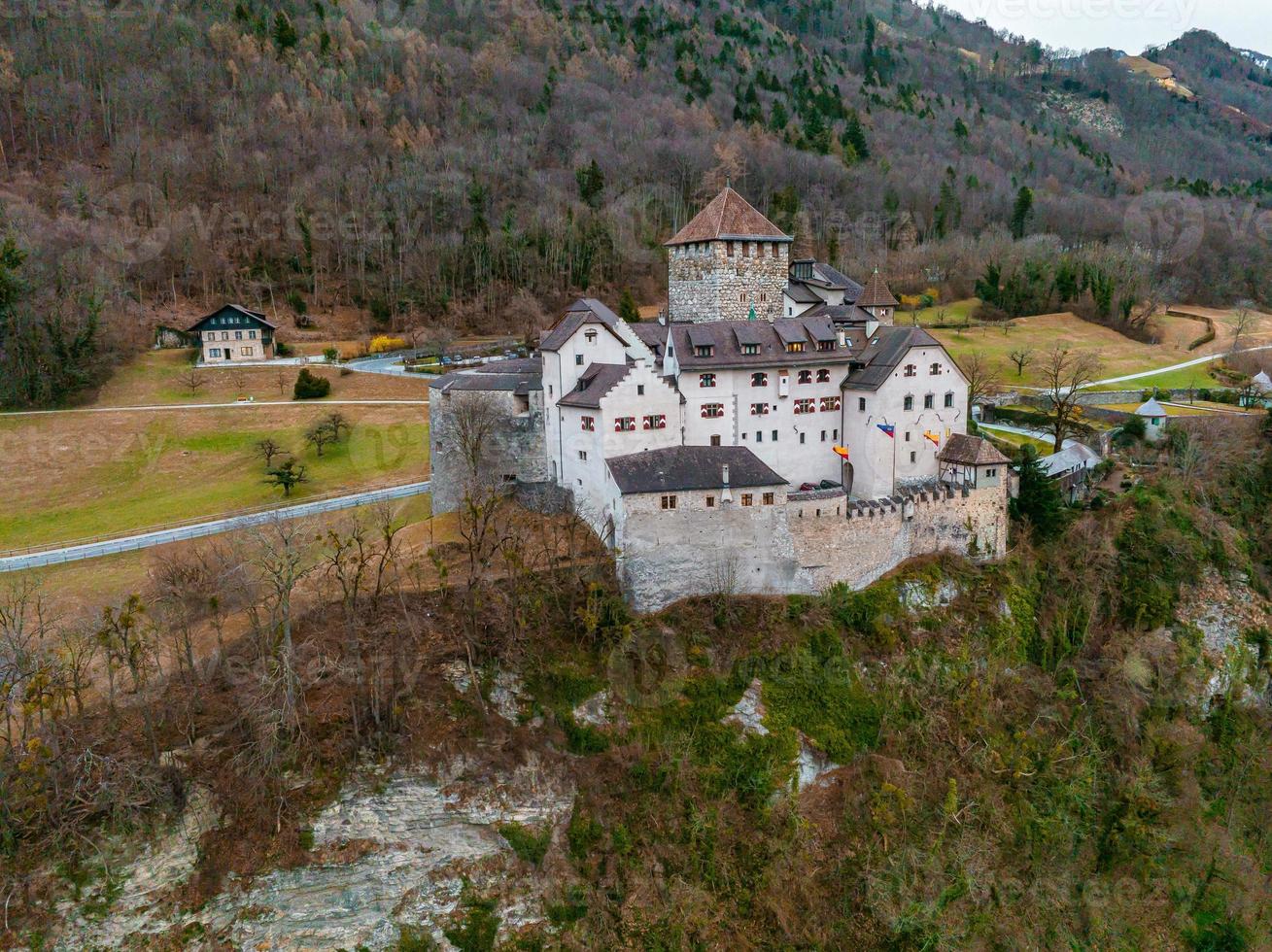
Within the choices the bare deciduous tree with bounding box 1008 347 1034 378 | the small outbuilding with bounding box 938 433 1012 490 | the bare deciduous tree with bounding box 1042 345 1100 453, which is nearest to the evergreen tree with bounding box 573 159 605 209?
the bare deciduous tree with bounding box 1008 347 1034 378

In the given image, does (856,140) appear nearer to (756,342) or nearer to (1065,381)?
(1065,381)

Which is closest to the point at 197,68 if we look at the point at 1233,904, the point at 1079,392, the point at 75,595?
the point at 75,595

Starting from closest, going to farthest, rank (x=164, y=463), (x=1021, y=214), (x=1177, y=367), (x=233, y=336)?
1. (x=164, y=463)
2. (x=233, y=336)
3. (x=1177, y=367)
4. (x=1021, y=214)

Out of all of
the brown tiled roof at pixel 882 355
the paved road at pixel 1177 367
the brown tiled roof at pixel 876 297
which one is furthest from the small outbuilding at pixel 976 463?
the paved road at pixel 1177 367

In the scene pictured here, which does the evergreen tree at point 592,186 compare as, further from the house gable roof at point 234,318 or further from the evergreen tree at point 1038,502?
the evergreen tree at point 1038,502

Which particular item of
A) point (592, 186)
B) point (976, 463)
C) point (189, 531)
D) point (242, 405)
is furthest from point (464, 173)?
point (976, 463)

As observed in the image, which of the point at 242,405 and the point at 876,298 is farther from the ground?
the point at 876,298

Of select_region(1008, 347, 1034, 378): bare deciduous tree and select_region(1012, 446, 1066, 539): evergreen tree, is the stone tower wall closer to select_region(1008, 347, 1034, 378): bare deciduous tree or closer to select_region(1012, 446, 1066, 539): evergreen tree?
select_region(1012, 446, 1066, 539): evergreen tree
